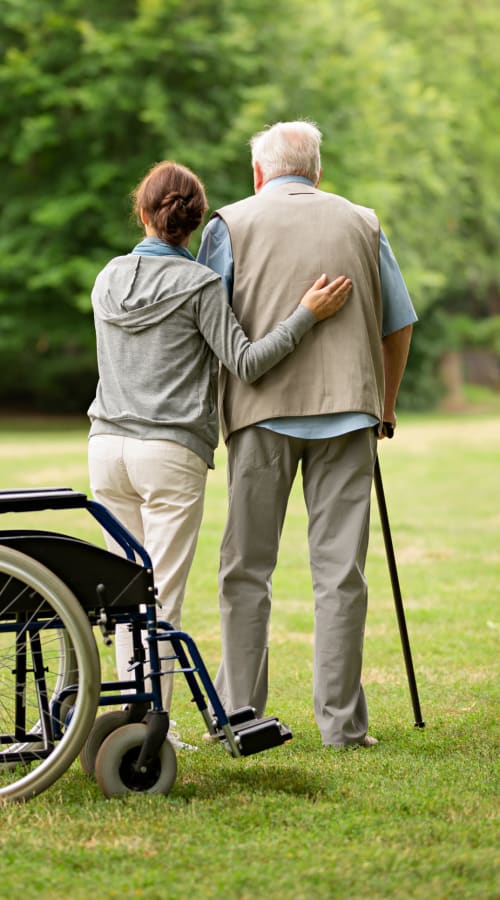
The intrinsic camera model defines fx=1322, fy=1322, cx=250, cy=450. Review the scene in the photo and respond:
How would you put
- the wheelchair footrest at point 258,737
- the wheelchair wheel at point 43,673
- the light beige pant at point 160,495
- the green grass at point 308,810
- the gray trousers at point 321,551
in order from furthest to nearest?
the gray trousers at point 321,551, the light beige pant at point 160,495, the wheelchair footrest at point 258,737, the wheelchair wheel at point 43,673, the green grass at point 308,810

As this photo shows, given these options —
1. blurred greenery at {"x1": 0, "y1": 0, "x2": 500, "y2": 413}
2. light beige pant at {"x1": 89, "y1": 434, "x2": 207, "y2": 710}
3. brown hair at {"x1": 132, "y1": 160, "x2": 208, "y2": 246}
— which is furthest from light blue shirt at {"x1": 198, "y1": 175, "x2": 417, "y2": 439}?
blurred greenery at {"x1": 0, "y1": 0, "x2": 500, "y2": 413}

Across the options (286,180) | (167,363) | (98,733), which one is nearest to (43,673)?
(98,733)

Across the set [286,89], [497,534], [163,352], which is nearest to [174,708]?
[163,352]

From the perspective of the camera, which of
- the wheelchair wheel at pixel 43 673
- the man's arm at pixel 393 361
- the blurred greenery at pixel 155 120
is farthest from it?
the blurred greenery at pixel 155 120

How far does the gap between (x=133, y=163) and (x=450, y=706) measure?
1014 inches

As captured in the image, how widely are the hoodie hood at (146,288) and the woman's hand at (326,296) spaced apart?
32cm

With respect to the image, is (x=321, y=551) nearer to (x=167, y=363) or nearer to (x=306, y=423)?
(x=306, y=423)

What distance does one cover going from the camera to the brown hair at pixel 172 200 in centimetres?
421

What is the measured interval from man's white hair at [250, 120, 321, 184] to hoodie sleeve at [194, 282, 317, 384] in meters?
0.59

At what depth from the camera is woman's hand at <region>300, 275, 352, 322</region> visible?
4.23 metres

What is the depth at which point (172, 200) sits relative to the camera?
4.21 metres

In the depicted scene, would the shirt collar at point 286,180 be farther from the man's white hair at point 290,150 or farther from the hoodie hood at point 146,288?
the hoodie hood at point 146,288

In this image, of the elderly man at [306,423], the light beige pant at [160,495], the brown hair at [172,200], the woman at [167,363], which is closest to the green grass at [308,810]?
the elderly man at [306,423]

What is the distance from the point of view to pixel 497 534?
11.1 m
